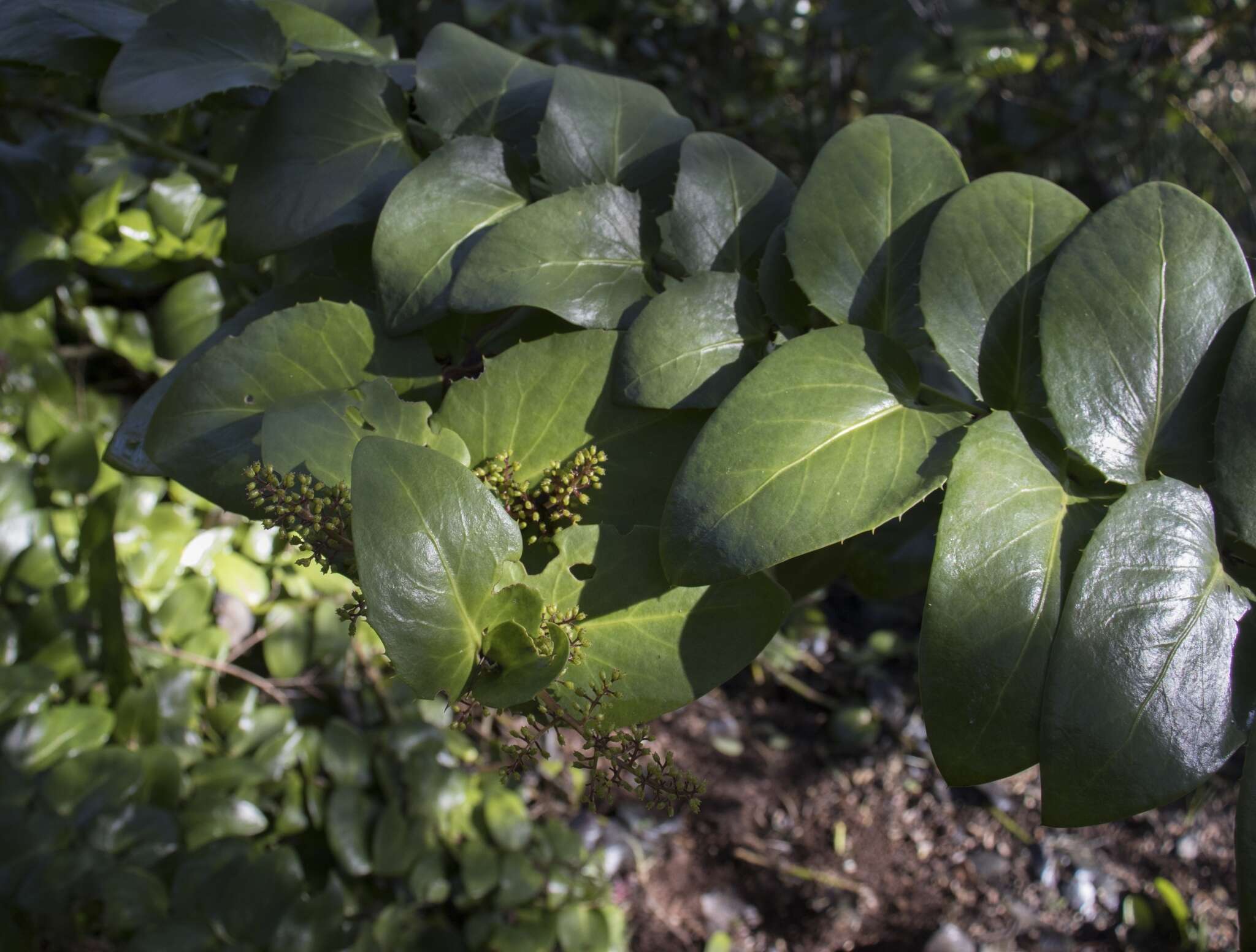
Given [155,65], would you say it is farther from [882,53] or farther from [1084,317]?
[882,53]

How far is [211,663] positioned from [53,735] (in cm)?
31

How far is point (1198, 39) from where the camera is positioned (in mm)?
2277

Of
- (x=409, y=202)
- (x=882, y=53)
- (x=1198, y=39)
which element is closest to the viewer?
(x=409, y=202)

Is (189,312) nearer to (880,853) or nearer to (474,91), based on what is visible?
(474,91)

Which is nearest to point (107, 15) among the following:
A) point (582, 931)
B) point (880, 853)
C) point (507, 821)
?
point (507, 821)

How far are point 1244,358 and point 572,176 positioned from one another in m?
0.44

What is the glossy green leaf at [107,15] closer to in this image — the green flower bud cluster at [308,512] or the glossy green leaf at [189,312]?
the green flower bud cluster at [308,512]

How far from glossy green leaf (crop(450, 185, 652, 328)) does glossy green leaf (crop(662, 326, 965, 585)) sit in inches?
5.5

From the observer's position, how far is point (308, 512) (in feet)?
1.78

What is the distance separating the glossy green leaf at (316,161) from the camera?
0.70m

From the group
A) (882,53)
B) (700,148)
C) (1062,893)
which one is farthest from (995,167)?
(700,148)

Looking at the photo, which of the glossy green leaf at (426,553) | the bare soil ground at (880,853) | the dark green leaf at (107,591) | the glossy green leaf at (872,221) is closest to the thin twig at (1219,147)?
the bare soil ground at (880,853)

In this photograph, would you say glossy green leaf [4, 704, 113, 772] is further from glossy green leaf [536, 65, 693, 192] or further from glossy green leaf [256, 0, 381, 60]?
glossy green leaf [536, 65, 693, 192]

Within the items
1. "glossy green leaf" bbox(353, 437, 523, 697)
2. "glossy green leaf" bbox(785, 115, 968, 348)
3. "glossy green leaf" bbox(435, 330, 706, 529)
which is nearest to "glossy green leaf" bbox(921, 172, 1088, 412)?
"glossy green leaf" bbox(785, 115, 968, 348)
